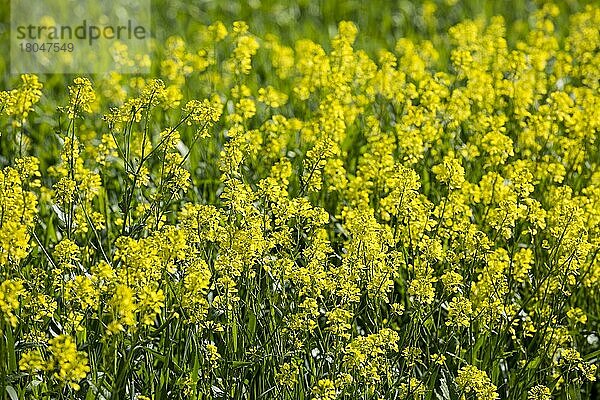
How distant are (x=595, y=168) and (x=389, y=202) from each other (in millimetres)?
1590

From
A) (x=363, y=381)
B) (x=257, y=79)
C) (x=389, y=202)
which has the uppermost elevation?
(x=257, y=79)

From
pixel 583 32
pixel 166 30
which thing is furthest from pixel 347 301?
pixel 166 30

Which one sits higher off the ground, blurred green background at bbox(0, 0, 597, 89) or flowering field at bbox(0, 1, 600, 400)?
blurred green background at bbox(0, 0, 597, 89)

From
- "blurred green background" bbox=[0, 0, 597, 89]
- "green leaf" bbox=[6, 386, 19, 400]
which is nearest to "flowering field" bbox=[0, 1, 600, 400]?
"green leaf" bbox=[6, 386, 19, 400]

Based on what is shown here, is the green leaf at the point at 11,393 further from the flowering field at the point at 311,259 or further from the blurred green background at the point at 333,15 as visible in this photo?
the blurred green background at the point at 333,15

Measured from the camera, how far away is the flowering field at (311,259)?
3.59m

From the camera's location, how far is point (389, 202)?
176 inches

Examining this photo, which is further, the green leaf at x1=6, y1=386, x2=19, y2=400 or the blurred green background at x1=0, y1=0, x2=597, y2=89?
the blurred green background at x1=0, y1=0, x2=597, y2=89

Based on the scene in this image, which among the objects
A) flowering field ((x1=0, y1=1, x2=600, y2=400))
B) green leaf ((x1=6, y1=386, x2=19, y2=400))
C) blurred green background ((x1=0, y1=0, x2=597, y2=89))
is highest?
blurred green background ((x1=0, y1=0, x2=597, y2=89))

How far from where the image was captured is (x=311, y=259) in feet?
12.6

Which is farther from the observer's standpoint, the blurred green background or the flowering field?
the blurred green background

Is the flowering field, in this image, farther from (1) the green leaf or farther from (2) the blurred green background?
(2) the blurred green background

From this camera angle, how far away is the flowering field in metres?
3.59

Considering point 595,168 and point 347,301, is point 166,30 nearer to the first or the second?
point 595,168
